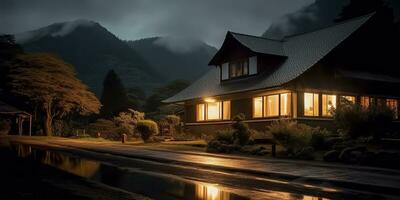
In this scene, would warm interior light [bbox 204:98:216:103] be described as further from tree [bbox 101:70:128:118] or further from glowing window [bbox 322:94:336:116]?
tree [bbox 101:70:128:118]

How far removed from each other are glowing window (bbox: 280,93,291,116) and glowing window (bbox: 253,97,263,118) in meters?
2.20

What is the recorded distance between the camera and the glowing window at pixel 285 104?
29.3 meters

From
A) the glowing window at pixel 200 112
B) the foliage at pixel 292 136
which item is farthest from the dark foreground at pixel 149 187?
the glowing window at pixel 200 112

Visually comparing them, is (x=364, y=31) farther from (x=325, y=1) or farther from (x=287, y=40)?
(x=325, y=1)

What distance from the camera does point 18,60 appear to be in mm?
53906

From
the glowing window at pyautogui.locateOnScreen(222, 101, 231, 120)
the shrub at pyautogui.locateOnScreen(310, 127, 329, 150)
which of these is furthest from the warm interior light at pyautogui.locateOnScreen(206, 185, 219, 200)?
A: the glowing window at pyautogui.locateOnScreen(222, 101, 231, 120)

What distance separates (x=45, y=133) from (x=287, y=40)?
107 feet

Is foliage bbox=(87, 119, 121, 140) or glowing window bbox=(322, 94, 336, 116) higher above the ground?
glowing window bbox=(322, 94, 336, 116)

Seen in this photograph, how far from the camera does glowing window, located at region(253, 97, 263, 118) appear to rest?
105ft

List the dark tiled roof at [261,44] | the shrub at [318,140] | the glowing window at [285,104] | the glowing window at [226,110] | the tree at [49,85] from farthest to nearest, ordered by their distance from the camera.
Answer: the tree at [49,85]
the glowing window at [226,110]
the dark tiled roof at [261,44]
the glowing window at [285,104]
the shrub at [318,140]

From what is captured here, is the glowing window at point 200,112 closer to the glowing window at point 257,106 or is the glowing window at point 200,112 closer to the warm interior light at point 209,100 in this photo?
the warm interior light at point 209,100

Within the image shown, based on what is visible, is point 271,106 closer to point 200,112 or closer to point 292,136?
point 200,112

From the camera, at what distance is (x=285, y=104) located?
29859mm

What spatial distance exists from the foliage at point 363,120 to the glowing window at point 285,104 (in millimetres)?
9193
